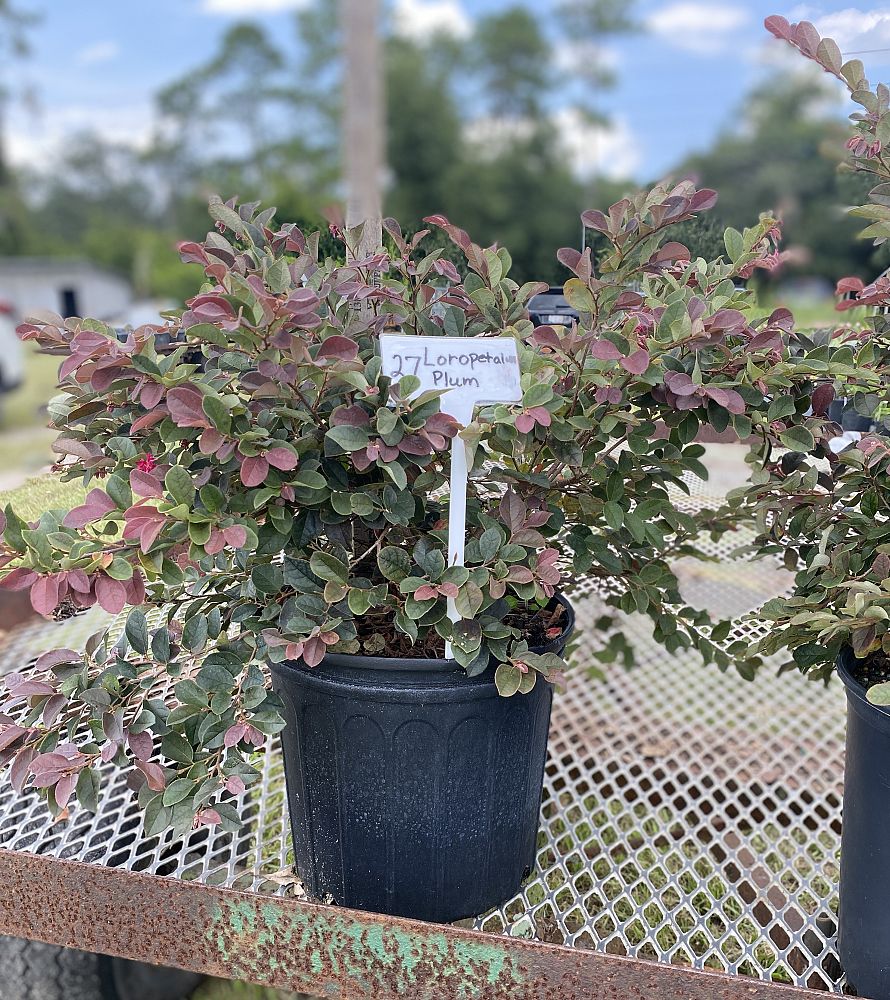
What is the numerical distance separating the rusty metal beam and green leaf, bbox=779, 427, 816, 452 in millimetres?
636

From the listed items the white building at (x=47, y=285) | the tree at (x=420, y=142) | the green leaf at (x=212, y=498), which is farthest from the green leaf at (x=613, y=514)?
the tree at (x=420, y=142)

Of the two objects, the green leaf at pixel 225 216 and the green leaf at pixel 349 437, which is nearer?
the green leaf at pixel 349 437

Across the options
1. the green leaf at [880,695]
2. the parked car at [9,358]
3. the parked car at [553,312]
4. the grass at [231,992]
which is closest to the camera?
the green leaf at [880,695]

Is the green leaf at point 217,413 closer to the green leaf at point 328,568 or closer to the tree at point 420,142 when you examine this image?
the green leaf at point 328,568

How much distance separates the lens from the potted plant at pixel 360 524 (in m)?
0.95

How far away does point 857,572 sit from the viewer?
3.66 feet

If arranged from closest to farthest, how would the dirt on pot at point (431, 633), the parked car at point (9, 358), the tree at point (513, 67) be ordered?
the dirt on pot at point (431, 633)
the parked car at point (9, 358)
the tree at point (513, 67)

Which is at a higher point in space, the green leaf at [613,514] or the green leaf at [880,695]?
the green leaf at [613,514]

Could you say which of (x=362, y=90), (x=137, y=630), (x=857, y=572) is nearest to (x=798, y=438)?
(x=857, y=572)

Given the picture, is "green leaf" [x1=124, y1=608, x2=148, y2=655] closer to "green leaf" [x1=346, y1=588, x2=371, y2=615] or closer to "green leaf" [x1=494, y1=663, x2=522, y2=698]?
"green leaf" [x1=346, y1=588, x2=371, y2=615]

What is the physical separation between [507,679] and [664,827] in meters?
0.68

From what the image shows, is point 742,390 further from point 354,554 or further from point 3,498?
point 3,498

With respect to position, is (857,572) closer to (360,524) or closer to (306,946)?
(360,524)

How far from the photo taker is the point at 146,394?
96 centimetres
